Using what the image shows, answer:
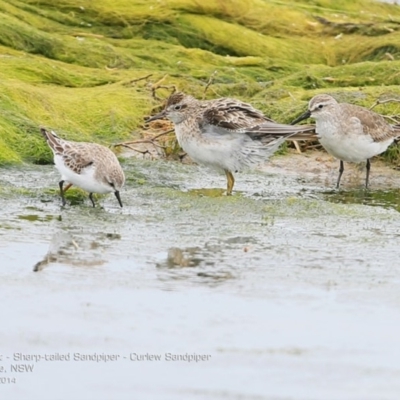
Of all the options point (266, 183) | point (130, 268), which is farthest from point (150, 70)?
point (130, 268)

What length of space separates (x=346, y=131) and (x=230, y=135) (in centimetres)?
177

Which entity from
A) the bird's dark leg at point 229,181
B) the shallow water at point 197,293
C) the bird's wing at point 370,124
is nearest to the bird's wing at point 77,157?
the shallow water at point 197,293

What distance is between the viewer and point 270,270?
958 centimetres

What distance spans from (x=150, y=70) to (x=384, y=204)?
553 cm

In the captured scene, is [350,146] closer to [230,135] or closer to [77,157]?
[230,135]

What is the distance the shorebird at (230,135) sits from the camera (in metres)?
12.5

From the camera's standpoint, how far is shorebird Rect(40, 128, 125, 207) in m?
11.4

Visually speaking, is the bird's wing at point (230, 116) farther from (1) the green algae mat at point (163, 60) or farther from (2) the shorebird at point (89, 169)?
(1) the green algae mat at point (163, 60)

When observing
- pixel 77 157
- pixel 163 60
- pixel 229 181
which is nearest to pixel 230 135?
pixel 229 181

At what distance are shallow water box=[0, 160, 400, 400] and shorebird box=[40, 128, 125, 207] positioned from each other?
0.24 m

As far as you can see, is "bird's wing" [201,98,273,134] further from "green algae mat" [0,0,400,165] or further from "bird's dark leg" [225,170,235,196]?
"green algae mat" [0,0,400,165]

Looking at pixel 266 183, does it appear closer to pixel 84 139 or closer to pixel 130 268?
pixel 84 139

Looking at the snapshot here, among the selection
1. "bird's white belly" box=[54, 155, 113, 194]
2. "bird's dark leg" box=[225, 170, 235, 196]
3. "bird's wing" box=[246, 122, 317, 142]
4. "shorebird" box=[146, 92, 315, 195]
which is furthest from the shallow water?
"bird's wing" box=[246, 122, 317, 142]

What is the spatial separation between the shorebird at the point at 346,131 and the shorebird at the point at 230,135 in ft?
3.26
